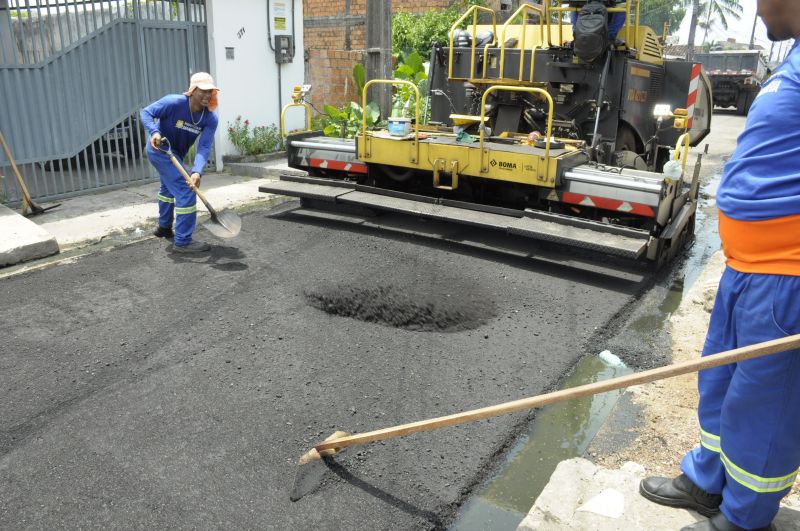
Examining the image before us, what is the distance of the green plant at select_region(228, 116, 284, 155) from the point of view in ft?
31.0

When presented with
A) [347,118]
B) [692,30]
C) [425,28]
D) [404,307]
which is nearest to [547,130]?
[404,307]

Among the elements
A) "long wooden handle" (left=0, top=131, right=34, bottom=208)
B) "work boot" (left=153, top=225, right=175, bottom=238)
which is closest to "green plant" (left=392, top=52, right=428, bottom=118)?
"work boot" (left=153, top=225, right=175, bottom=238)

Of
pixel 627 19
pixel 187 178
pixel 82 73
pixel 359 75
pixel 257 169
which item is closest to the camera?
pixel 187 178

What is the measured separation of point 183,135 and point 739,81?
23.8 metres

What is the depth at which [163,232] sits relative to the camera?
246 inches

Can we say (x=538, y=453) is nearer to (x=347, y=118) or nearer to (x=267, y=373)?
(x=267, y=373)

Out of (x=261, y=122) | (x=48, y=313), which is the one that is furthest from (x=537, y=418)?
(x=261, y=122)

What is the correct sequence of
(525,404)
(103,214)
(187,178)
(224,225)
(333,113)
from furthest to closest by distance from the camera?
1. (333,113)
2. (103,214)
3. (224,225)
4. (187,178)
5. (525,404)

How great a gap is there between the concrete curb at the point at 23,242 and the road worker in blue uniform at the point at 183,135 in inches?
43.1

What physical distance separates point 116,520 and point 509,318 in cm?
285

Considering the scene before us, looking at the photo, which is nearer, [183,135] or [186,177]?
[186,177]

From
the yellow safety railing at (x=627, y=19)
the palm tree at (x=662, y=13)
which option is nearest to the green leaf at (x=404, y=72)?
the yellow safety railing at (x=627, y=19)

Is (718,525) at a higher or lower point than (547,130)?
lower

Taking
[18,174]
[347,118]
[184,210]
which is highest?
[347,118]
